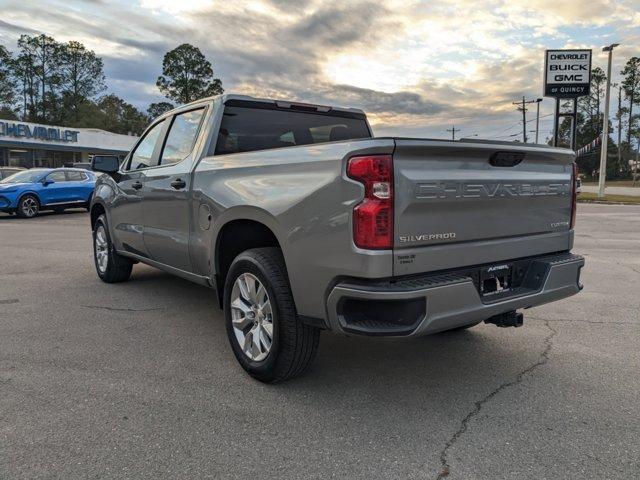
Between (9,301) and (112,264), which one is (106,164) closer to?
(112,264)

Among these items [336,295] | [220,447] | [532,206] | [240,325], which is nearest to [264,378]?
[240,325]

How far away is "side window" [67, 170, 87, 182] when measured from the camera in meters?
17.5

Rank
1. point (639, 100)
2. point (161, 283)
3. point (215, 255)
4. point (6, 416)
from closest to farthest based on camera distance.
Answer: point (6, 416)
point (215, 255)
point (161, 283)
point (639, 100)

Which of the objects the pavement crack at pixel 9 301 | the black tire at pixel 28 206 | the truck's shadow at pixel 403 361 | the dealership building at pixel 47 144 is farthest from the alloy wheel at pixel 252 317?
the dealership building at pixel 47 144

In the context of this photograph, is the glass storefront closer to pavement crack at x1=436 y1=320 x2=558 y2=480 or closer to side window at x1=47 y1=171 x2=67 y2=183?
side window at x1=47 y1=171 x2=67 y2=183

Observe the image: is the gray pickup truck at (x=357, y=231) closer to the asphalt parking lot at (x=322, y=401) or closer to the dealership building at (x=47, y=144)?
the asphalt parking lot at (x=322, y=401)

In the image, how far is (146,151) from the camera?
554 cm

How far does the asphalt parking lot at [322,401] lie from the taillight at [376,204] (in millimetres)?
1081

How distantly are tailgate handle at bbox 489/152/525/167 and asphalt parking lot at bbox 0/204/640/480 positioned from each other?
1.46 metres

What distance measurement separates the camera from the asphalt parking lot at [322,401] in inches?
102

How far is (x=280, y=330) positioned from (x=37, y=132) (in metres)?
42.9

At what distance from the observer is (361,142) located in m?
2.75

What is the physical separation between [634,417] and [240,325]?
249 cm

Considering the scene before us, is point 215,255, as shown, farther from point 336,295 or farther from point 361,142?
point 361,142
